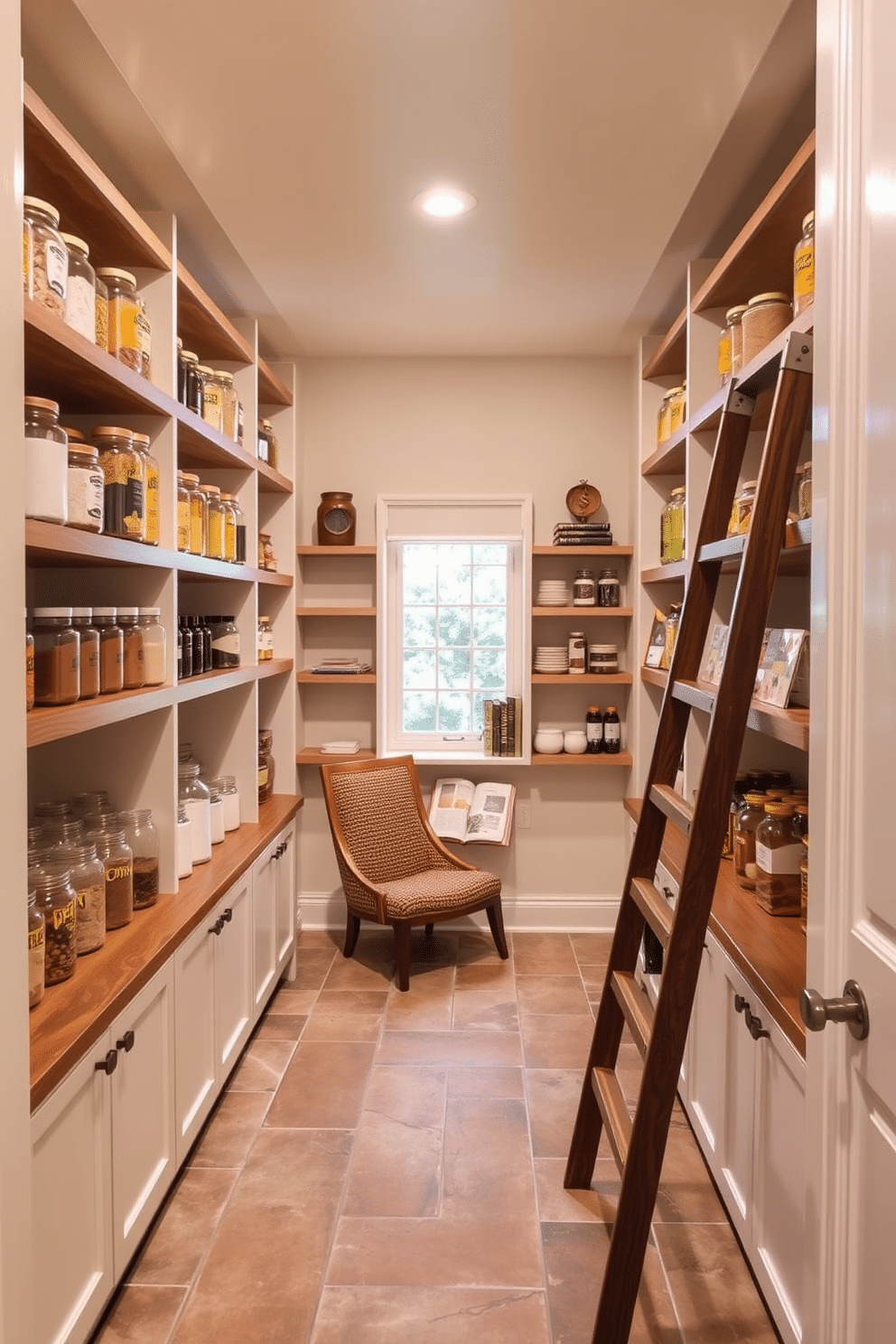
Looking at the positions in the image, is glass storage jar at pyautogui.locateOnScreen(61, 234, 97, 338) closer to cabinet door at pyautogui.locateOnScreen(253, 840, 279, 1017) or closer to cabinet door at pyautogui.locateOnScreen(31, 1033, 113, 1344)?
cabinet door at pyautogui.locateOnScreen(31, 1033, 113, 1344)

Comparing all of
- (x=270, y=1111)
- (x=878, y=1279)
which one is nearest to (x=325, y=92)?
(x=878, y=1279)

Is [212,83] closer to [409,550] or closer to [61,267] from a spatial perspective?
[61,267]

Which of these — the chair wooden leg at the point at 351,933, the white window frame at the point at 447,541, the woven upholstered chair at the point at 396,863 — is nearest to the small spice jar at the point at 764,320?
the white window frame at the point at 447,541

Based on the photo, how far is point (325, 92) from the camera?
7.16 feet

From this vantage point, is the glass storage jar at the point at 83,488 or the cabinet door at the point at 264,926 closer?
the glass storage jar at the point at 83,488

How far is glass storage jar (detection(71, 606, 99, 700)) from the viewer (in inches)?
82.4

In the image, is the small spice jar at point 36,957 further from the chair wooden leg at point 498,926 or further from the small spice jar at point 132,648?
the chair wooden leg at point 498,926

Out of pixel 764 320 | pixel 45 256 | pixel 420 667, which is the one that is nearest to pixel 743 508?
pixel 764 320

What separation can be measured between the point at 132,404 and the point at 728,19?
5.36 feet

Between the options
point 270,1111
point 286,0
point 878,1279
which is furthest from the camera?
point 270,1111

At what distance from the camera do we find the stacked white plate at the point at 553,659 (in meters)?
4.39

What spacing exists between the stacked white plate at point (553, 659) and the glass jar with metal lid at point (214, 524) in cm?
178

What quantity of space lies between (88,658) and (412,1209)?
1.58 metres

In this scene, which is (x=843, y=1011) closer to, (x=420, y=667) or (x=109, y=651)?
(x=109, y=651)
